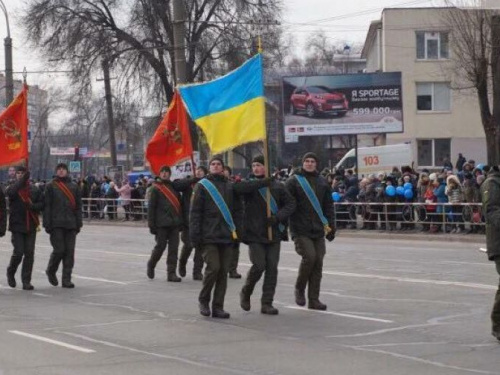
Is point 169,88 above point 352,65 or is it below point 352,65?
below

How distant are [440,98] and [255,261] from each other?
4221 cm

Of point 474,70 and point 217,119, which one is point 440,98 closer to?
point 474,70

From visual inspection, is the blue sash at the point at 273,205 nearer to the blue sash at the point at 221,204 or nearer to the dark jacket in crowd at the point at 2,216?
the blue sash at the point at 221,204

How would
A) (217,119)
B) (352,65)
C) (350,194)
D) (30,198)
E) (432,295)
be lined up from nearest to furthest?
1. (217,119)
2. (432,295)
3. (30,198)
4. (350,194)
5. (352,65)

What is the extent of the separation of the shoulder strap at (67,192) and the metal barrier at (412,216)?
1201cm

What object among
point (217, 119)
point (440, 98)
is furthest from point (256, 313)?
point (440, 98)

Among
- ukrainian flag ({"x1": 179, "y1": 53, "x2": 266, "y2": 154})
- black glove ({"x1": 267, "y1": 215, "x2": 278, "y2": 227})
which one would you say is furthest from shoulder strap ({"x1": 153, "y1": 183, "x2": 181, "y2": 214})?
black glove ({"x1": 267, "y1": 215, "x2": 278, "y2": 227})

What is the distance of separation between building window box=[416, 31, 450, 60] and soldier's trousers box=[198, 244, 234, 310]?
140 feet

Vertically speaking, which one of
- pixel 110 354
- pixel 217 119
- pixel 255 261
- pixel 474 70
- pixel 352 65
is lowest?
pixel 110 354

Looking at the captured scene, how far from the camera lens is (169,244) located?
15.9 metres

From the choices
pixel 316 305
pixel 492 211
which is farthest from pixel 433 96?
pixel 492 211

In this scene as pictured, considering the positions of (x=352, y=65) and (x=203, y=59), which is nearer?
(x=203, y=59)

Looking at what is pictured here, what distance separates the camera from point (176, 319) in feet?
37.6

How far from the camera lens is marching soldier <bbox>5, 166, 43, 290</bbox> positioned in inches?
583
